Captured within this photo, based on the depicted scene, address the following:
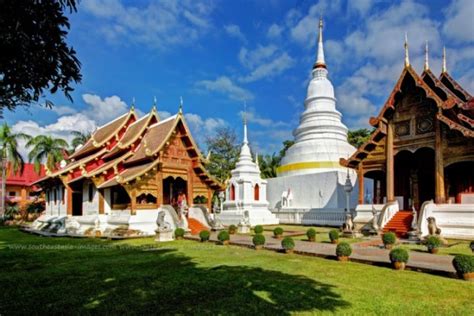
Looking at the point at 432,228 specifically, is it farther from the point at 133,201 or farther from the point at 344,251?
the point at 133,201

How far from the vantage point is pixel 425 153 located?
18609mm

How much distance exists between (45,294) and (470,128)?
16260 mm

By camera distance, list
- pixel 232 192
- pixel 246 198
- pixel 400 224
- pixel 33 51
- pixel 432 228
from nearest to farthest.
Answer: pixel 33 51, pixel 432 228, pixel 400 224, pixel 246 198, pixel 232 192

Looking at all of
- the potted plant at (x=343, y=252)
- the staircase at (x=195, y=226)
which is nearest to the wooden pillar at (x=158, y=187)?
the staircase at (x=195, y=226)

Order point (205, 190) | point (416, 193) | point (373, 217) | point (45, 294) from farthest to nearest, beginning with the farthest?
point (205, 190) < point (416, 193) < point (373, 217) < point (45, 294)

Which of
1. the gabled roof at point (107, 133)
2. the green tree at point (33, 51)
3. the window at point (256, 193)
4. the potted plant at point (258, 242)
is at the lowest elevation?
the potted plant at point (258, 242)

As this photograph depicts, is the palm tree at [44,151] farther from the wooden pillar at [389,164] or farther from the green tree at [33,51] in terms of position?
the green tree at [33,51]

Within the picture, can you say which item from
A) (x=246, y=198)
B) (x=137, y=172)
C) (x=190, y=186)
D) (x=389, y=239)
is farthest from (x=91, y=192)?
(x=389, y=239)

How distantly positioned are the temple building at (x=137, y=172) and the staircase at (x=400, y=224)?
30.8 feet

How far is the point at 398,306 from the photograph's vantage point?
211 inches

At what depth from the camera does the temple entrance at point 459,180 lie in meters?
16.7

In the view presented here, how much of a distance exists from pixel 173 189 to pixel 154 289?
15.4m

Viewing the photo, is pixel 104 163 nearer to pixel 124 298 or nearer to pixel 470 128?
pixel 124 298

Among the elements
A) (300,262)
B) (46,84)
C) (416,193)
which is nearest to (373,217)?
(416,193)
